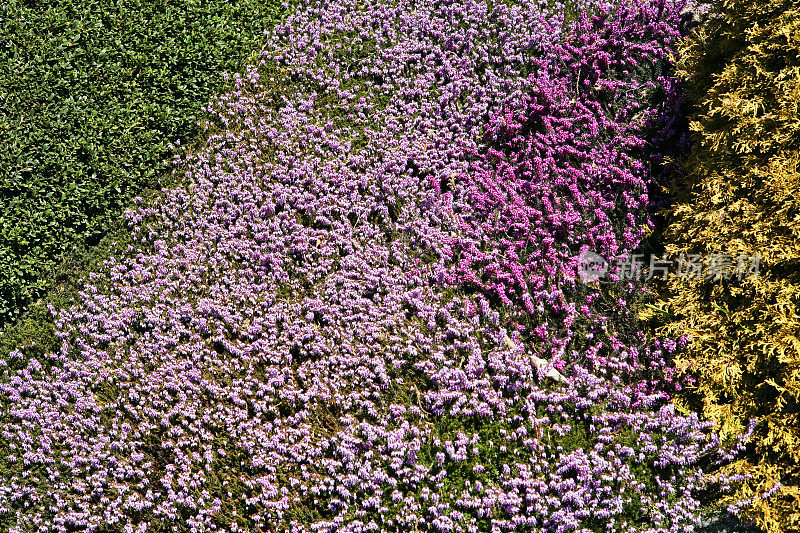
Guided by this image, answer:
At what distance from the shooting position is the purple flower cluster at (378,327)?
453 centimetres

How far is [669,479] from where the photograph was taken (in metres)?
4.43

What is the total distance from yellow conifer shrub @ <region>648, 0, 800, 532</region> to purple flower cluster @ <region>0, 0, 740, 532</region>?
0.36 m

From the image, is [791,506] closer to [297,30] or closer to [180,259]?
[180,259]

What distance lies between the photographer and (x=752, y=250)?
174 inches

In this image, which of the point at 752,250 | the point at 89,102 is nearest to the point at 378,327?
the point at 752,250

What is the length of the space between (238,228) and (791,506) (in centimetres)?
509

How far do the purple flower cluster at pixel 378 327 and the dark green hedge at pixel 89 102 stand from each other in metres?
0.44

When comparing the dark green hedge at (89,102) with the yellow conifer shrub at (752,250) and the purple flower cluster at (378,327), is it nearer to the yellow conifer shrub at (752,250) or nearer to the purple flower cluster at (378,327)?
the purple flower cluster at (378,327)

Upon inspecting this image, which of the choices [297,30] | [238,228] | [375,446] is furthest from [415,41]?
[375,446]

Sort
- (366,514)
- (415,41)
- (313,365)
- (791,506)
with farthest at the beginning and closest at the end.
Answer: (415,41) < (313,365) < (366,514) < (791,506)

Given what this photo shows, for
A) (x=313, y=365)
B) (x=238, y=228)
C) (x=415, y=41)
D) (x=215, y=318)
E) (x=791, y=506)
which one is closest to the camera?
(x=791, y=506)

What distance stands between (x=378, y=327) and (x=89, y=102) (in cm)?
427

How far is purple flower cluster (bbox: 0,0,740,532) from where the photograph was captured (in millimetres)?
4527

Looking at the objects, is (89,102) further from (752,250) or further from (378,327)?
(752,250)
